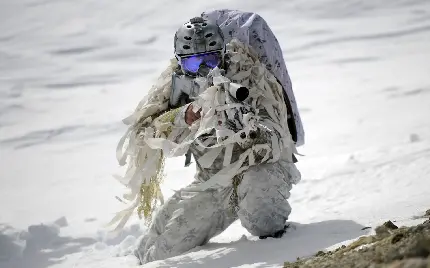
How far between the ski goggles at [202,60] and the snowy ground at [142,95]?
748 mm

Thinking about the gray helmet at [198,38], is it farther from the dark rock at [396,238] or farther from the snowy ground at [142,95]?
the dark rock at [396,238]

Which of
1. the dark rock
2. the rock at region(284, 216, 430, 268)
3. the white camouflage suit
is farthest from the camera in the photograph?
the white camouflage suit

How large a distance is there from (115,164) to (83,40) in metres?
4.52

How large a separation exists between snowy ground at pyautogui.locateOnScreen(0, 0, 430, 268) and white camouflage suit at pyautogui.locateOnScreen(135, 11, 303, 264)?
88 mm

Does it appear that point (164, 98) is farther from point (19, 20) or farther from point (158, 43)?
point (19, 20)

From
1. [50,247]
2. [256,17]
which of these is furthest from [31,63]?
[256,17]

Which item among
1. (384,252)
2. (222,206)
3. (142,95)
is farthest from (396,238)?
(142,95)

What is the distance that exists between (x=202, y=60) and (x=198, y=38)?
0.10 metres

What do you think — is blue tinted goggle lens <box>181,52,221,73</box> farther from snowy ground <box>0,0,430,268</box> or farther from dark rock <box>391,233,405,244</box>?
dark rock <box>391,233,405,244</box>

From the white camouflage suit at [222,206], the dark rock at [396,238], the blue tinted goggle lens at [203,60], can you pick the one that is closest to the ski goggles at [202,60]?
the blue tinted goggle lens at [203,60]

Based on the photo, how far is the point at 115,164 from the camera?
263 inches

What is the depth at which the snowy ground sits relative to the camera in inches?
179

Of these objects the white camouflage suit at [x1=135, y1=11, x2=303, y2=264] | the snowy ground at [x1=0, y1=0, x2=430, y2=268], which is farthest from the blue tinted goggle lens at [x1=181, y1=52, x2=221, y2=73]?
the snowy ground at [x1=0, y1=0, x2=430, y2=268]

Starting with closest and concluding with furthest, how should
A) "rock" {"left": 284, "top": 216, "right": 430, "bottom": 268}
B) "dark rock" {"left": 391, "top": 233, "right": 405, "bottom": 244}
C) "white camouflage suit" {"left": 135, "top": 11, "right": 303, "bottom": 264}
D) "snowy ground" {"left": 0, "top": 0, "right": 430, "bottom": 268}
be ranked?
"rock" {"left": 284, "top": 216, "right": 430, "bottom": 268} < "dark rock" {"left": 391, "top": 233, "right": 405, "bottom": 244} < "white camouflage suit" {"left": 135, "top": 11, "right": 303, "bottom": 264} < "snowy ground" {"left": 0, "top": 0, "right": 430, "bottom": 268}
